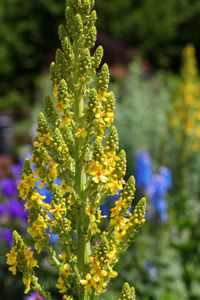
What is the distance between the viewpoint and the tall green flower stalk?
3.79 feet

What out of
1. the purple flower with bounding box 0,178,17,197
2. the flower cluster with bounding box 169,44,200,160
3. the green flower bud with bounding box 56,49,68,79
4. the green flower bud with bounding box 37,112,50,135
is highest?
the flower cluster with bounding box 169,44,200,160

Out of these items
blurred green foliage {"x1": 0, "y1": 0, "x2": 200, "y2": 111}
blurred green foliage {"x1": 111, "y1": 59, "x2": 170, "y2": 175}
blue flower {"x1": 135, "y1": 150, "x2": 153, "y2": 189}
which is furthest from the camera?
blurred green foliage {"x1": 0, "y1": 0, "x2": 200, "y2": 111}

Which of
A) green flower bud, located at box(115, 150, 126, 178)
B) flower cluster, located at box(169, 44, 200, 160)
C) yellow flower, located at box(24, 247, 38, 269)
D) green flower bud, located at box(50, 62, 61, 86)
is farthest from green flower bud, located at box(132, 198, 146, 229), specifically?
flower cluster, located at box(169, 44, 200, 160)

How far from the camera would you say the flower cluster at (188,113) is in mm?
5406

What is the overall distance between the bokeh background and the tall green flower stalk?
4.85ft

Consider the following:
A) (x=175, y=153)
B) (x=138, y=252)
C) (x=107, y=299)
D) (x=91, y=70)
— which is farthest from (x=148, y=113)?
(x=91, y=70)

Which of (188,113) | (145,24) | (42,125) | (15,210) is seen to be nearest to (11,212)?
(15,210)

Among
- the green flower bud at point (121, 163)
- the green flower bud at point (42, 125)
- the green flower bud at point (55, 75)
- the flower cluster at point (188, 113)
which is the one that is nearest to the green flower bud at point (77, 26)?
the green flower bud at point (55, 75)

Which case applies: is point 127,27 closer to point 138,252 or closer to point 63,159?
point 138,252

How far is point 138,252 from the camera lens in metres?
3.69

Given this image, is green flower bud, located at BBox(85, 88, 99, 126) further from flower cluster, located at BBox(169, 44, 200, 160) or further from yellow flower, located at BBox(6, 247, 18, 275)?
flower cluster, located at BBox(169, 44, 200, 160)

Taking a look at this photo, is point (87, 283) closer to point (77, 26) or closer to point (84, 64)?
point (84, 64)

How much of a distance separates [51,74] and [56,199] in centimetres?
37

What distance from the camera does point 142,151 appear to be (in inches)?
174
